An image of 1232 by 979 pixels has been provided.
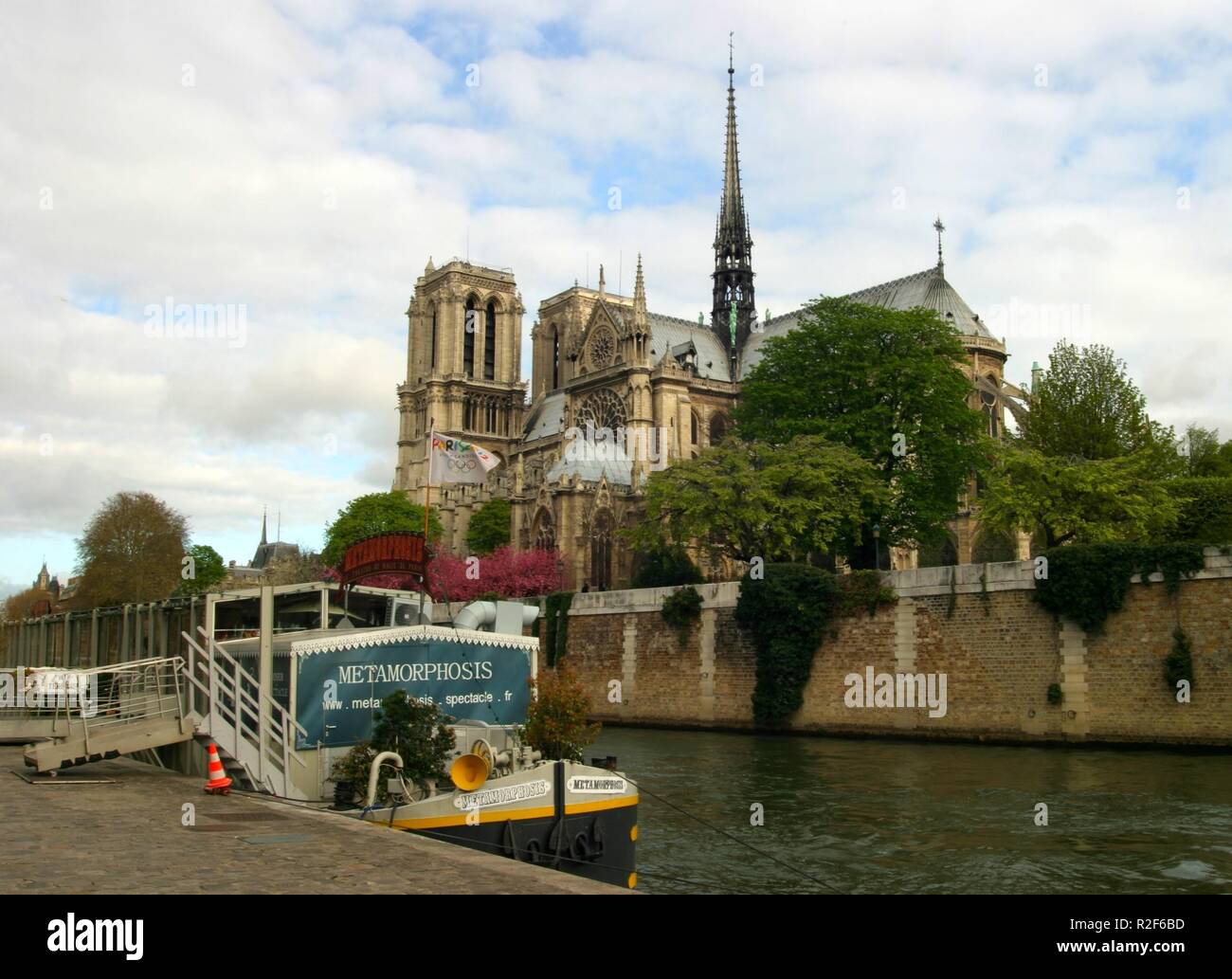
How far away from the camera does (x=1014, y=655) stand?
34.4 m

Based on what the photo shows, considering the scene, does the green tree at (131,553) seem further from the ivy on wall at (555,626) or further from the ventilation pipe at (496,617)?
the ventilation pipe at (496,617)

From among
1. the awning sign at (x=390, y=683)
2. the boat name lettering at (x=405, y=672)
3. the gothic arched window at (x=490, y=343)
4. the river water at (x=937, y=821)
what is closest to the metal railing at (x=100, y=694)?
the awning sign at (x=390, y=683)

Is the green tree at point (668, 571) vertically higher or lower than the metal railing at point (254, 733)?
higher

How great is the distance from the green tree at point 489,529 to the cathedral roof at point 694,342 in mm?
15378

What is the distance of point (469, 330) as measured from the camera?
112 metres

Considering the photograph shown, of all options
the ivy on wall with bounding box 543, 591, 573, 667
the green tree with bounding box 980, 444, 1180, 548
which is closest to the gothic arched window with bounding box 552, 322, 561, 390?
the ivy on wall with bounding box 543, 591, 573, 667

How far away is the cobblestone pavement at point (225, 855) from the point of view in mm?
9609

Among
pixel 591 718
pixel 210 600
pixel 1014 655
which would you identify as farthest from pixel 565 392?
pixel 210 600

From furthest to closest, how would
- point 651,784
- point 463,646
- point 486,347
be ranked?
1. point 486,347
2. point 651,784
3. point 463,646

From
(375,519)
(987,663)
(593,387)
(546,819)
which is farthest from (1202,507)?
(375,519)

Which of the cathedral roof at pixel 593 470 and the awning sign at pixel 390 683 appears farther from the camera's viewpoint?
the cathedral roof at pixel 593 470
